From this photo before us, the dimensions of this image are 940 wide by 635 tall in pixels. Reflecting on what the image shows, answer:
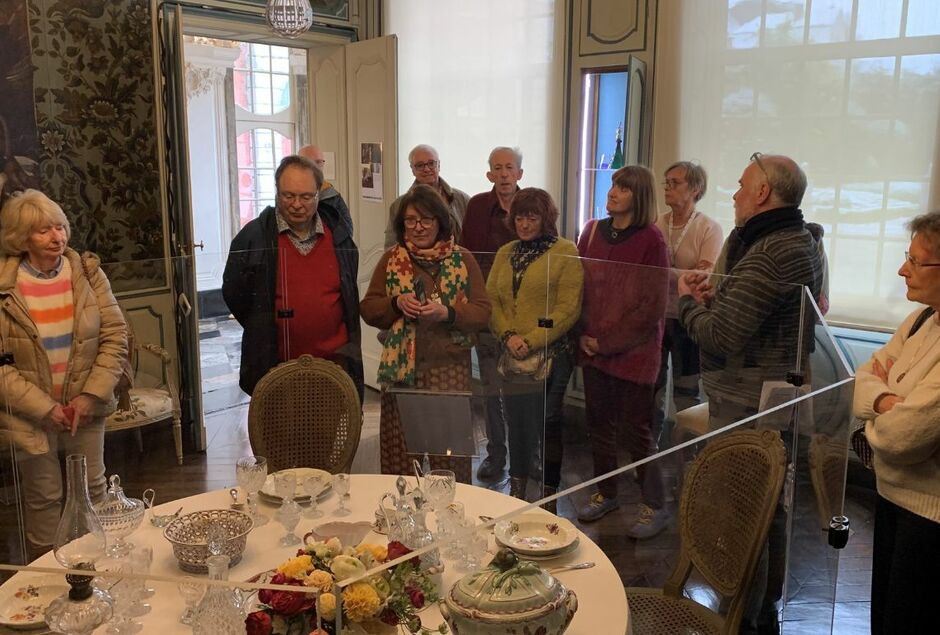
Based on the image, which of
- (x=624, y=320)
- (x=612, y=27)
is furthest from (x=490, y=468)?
(x=612, y=27)

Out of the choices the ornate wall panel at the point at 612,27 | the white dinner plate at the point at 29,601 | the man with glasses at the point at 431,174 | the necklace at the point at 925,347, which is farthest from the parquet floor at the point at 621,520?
the ornate wall panel at the point at 612,27

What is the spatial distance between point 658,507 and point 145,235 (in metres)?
3.52

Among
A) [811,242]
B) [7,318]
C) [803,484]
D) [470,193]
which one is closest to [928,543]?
[803,484]

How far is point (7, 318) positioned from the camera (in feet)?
9.05

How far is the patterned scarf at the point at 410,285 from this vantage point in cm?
311

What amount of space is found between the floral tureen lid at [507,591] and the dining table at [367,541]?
271mm

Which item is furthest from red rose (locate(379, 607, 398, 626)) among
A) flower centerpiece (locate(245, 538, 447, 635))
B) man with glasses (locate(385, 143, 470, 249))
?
man with glasses (locate(385, 143, 470, 249))

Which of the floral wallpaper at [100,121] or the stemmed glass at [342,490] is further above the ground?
the floral wallpaper at [100,121]

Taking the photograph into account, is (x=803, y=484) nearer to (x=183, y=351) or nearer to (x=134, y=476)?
(x=134, y=476)

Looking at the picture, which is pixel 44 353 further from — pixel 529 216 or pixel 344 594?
pixel 344 594

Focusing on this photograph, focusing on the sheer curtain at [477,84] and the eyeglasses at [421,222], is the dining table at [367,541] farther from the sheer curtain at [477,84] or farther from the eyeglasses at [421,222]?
the sheer curtain at [477,84]

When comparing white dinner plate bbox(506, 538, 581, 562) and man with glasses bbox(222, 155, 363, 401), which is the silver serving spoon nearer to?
white dinner plate bbox(506, 538, 581, 562)

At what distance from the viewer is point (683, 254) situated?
361 cm

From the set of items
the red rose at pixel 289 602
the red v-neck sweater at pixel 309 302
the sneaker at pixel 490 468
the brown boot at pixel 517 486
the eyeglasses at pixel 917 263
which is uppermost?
the eyeglasses at pixel 917 263
